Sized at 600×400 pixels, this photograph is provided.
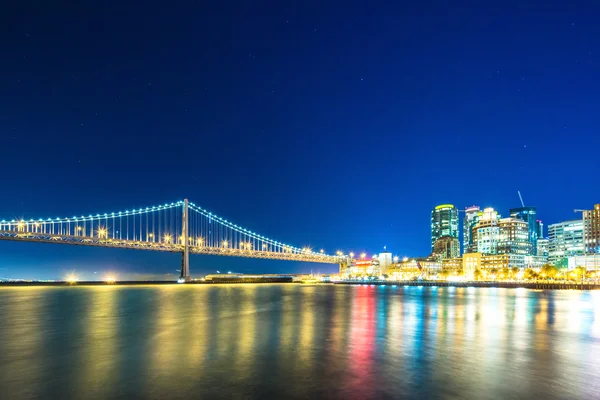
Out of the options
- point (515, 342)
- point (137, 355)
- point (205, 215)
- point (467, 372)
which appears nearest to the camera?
point (467, 372)

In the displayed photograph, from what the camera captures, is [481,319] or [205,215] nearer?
[481,319]

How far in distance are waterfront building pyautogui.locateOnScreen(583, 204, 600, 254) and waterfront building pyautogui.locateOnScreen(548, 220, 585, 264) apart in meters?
4.01

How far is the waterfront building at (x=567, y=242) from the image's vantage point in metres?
179

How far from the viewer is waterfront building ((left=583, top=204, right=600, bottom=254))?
169250mm

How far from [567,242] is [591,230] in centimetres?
1305

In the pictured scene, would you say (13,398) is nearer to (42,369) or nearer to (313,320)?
(42,369)

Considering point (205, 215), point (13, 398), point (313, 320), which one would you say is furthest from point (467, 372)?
point (205, 215)

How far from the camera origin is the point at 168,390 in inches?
448

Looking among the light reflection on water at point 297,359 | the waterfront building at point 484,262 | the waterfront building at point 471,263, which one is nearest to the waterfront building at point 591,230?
the waterfront building at point 484,262

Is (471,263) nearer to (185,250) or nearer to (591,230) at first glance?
(591,230)

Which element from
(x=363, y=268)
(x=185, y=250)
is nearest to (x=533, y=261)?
(x=363, y=268)

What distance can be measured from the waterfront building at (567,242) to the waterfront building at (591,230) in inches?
158

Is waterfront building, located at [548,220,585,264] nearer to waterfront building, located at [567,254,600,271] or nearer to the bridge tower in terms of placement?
waterfront building, located at [567,254,600,271]

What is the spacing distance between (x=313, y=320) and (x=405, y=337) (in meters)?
8.43
